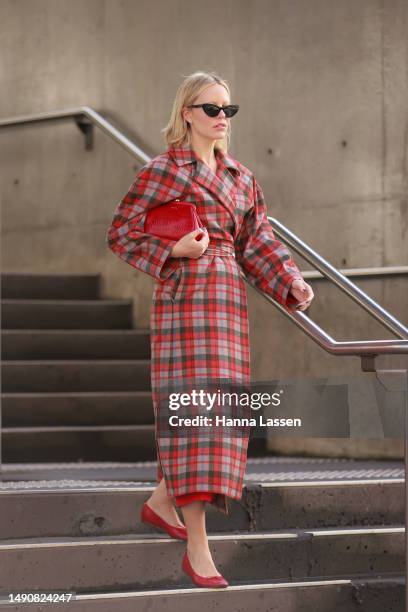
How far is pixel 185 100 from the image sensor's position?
12.1 feet

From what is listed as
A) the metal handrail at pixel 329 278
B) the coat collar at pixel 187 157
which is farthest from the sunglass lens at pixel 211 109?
the metal handrail at pixel 329 278

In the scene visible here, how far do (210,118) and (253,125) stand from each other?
8.58 feet

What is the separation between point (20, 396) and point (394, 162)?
2.05 meters

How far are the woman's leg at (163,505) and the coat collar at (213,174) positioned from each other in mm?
904

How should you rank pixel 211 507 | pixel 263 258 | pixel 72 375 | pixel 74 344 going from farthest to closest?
pixel 74 344 → pixel 72 375 → pixel 211 507 → pixel 263 258

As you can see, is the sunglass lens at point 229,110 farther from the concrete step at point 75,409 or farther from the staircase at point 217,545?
the concrete step at point 75,409

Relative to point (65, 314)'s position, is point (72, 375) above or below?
A: below

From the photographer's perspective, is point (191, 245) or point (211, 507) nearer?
point (191, 245)

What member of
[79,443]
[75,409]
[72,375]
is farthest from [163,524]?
[72,375]

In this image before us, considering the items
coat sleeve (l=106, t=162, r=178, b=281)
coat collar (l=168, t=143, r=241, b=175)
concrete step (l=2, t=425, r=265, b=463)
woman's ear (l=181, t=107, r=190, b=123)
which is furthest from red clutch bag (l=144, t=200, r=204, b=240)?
concrete step (l=2, t=425, r=265, b=463)

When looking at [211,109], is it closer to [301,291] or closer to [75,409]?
[301,291]

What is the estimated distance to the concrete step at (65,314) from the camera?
21.4 feet

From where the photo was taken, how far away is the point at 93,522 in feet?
13.5

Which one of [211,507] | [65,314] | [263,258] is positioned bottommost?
[211,507]
